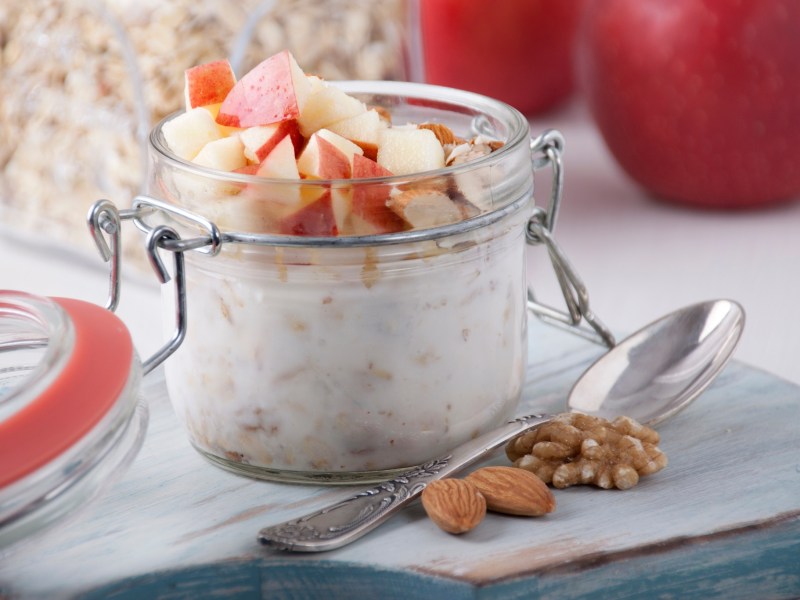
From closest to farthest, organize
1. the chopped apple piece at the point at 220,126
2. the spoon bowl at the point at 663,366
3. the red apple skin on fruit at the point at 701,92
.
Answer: the chopped apple piece at the point at 220,126 < the spoon bowl at the point at 663,366 < the red apple skin on fruit at the point at 701,92

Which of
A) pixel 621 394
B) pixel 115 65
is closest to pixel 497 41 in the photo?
pixel 115 65

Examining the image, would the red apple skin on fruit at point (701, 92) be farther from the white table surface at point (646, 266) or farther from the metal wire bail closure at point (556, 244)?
the metal wire bail closure at point (556, 244)

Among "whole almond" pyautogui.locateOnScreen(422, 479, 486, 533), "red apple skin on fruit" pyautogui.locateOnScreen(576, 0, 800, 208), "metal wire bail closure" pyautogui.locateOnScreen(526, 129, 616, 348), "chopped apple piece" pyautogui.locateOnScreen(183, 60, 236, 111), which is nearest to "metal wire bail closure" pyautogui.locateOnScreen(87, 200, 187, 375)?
"chopped apple piece" pyautogui.locateOnScreen(183, 60, 236, 111)

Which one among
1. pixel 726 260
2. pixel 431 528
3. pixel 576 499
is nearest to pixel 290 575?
pixel 431 528

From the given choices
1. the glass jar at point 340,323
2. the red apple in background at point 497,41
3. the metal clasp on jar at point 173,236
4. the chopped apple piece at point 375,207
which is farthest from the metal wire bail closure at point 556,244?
the red apple in background at point 497,41

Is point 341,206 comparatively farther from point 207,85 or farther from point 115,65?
point 115,65

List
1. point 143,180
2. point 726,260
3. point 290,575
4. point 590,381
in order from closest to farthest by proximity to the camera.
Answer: point 290,575 < point 590,381 < point 143,180 < point 726,260

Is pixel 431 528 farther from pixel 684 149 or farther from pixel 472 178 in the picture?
pixel 684 149

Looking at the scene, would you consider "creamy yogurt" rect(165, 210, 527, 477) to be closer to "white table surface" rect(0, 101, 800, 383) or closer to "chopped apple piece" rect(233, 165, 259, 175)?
"chopped apple piece" rect(233, 165, 259, 175)
